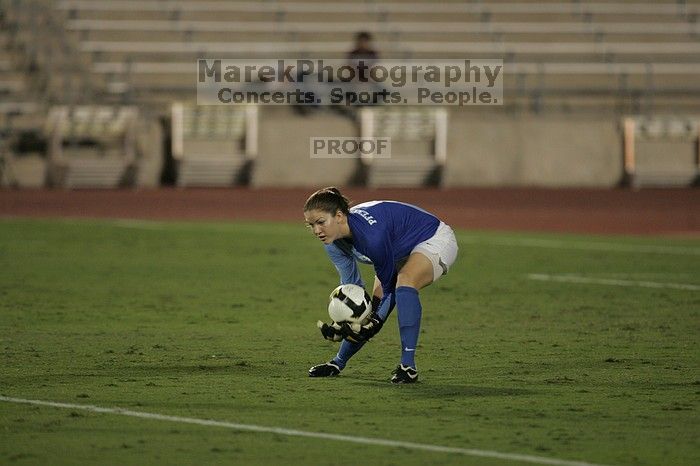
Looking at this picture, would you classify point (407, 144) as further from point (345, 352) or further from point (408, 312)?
point (408, 312)

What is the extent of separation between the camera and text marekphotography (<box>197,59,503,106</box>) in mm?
27953

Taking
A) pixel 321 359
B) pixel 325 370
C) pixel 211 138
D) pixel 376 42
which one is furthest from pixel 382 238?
pixel 376 42

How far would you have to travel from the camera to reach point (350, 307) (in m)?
8.52

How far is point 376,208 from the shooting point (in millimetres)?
8766

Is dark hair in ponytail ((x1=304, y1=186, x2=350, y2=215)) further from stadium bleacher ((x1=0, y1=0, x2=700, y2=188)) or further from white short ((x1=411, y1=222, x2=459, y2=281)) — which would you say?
stadium bleacher ((x1=0, y1=0, x2=700, y2=188))

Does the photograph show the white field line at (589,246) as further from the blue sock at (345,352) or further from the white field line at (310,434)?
the white field line at (310,434)

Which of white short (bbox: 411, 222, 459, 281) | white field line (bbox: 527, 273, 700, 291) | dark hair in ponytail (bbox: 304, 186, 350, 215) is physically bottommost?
white field line (bbox: 527, 273, 700, 291)

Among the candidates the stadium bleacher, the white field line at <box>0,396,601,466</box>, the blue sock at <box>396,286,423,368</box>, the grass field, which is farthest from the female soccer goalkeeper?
the stadium bleacher

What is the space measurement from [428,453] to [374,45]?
2390 centimetres

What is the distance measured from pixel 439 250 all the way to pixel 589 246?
37.1 ft

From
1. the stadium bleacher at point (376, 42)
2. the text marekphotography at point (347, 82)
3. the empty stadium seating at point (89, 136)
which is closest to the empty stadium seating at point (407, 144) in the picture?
the text marekphotography at point (347, 82)

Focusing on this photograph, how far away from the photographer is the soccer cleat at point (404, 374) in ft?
28.8

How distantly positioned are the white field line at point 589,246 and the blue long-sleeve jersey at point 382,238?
10.6 meters

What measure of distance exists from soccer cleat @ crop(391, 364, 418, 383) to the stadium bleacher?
19554mm
